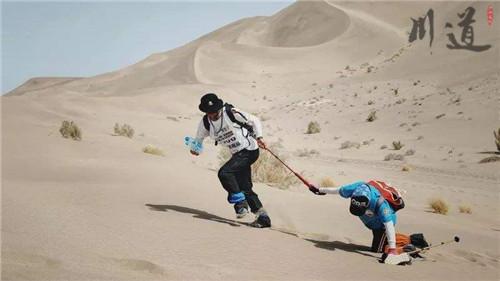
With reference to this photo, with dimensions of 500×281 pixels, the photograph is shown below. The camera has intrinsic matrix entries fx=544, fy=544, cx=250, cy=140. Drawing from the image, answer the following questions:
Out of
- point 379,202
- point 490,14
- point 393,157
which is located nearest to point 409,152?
point 393,157

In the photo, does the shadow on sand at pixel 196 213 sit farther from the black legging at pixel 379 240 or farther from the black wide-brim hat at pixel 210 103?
the black legging at pixel 379 240

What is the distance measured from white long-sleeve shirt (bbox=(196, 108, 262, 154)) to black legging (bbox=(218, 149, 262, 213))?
91 mm

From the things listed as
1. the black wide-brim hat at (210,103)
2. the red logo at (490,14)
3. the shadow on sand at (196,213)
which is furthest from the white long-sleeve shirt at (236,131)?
the red logo at (490,14)

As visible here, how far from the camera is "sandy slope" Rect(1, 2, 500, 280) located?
4449 millimetres

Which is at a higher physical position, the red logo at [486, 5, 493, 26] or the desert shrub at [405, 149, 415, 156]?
the red logo at [486, 5, 493, 26]

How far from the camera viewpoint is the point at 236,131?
635 cm

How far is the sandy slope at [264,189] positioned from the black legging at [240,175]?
39 centimetres

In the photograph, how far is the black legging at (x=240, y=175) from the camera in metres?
6.26

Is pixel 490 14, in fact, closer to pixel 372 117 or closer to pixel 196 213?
pixel 372 117

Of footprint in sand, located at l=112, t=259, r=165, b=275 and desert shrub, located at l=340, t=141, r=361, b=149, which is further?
desert shrub, located at l=340, t=141, r=361, b=149

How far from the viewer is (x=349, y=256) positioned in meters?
5.55

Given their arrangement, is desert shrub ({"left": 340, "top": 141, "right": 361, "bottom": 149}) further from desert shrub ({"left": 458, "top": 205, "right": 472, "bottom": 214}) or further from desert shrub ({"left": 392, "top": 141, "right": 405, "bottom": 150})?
desert shrub ({"left": 458, "top": 205, "right": 472, "bottom": 214})

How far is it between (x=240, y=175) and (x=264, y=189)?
12.3 feet

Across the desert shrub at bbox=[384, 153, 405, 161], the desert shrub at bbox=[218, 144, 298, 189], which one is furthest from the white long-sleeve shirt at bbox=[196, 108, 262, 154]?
the desert shrub at bbox=[384, 153, 405, 161]
